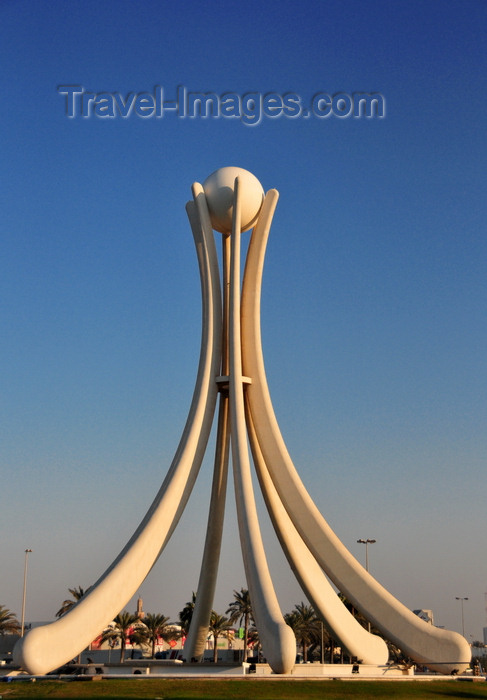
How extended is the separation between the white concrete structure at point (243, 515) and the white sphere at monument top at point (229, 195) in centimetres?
4

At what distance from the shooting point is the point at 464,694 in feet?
66.8

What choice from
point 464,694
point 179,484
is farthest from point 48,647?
point 464,694

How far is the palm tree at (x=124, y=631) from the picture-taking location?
4172 cm

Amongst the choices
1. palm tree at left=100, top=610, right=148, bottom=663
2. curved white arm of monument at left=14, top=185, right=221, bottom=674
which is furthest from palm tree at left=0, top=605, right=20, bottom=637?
curved white arm of monument at left=14, top=185, right=221, bottom=674

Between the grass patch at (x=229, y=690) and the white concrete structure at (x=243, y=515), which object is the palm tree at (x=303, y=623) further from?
the grass patch at (x=229, y=690)

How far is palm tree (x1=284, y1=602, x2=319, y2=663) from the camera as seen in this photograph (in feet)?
144

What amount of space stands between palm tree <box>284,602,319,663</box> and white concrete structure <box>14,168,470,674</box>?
59.6 feet

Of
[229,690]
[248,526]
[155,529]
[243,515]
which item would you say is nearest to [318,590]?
[248,526]

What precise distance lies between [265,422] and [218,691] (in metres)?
9.45

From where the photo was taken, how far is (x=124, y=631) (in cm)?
4153

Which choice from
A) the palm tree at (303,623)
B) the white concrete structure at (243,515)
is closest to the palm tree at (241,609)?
the palm tree at (303,623)

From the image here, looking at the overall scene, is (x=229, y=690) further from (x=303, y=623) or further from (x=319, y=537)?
(x=303, y=623)

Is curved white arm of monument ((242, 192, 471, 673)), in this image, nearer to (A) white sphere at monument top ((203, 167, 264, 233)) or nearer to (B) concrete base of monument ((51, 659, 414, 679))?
(A) white sphere at monument top ((203, 167, 264, 233))

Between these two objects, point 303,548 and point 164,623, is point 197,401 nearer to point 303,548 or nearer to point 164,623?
point 303,548
